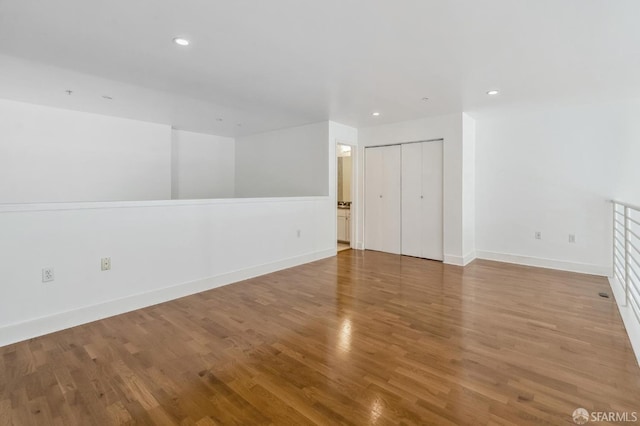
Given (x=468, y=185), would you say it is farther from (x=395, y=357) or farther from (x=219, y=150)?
(x=219, y=150)

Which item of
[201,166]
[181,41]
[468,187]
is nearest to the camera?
[181,41]

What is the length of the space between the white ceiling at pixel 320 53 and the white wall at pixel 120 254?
1375mm

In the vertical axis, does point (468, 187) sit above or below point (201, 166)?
below

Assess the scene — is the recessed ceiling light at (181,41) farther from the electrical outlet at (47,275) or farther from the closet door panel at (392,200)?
the closet door panel at (392,200)

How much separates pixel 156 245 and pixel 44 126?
2975mm

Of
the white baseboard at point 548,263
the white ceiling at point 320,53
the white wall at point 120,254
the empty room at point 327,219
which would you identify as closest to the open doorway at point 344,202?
the empty room at point 327,219

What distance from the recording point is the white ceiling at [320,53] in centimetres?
204

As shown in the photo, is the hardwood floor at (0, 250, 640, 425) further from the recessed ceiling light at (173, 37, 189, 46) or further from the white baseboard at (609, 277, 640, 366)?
the recessed ceiling light at (173, 37, 189, 46)

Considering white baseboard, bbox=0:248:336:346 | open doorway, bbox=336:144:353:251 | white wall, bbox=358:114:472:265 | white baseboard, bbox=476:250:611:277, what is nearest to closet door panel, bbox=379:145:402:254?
white wall, bbox=358:114:472:265

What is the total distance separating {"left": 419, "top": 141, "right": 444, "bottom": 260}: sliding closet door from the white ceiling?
2.80ft

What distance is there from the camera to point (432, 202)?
5.07 metres

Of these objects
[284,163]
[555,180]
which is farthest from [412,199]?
[284,163]

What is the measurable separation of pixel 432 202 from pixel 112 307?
451 centimetres

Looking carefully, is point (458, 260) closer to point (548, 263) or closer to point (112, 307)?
point (548, 263)
